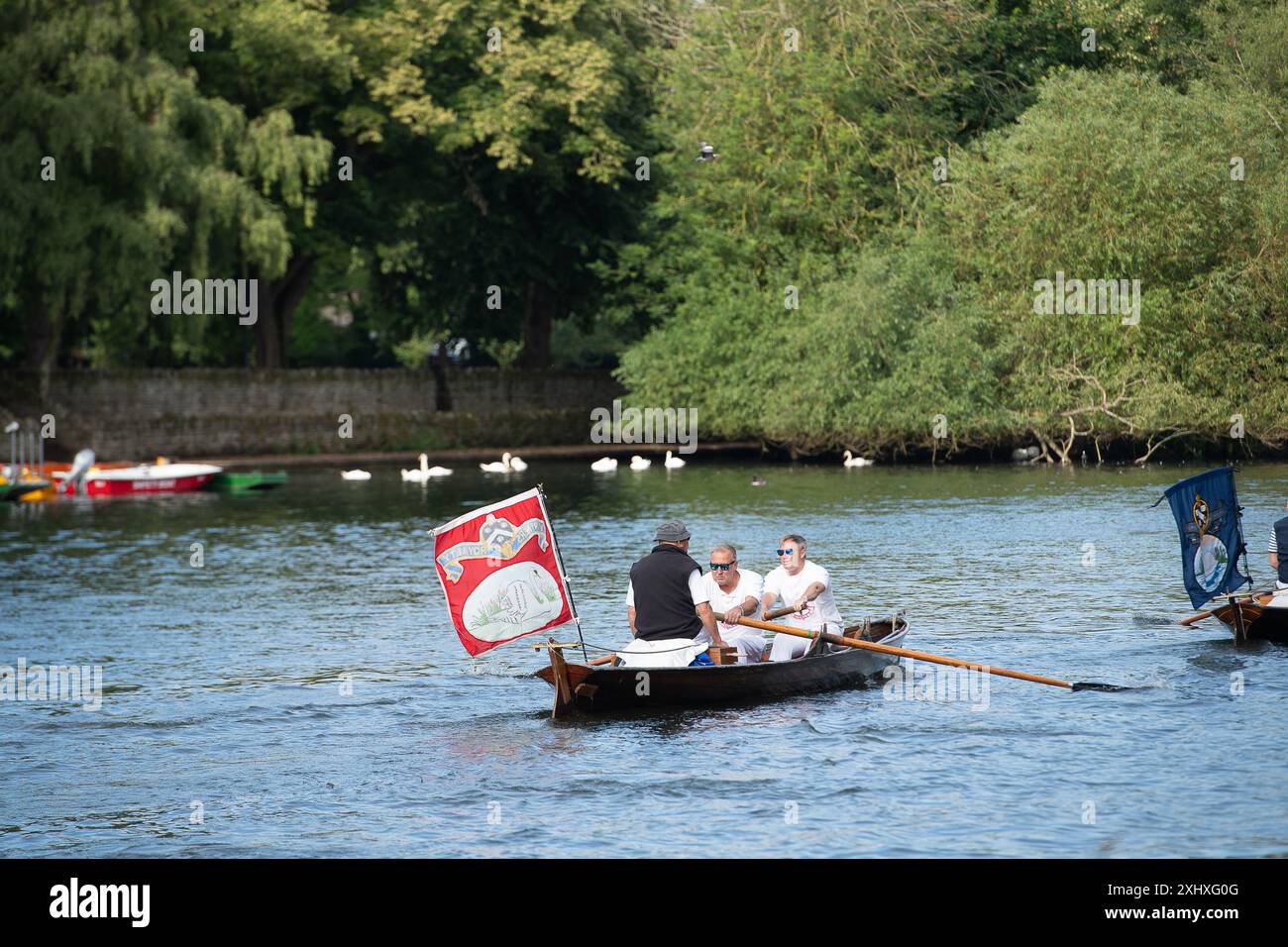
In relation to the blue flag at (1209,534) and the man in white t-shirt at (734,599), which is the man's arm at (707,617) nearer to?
the man in white t-shirt at (734,599)

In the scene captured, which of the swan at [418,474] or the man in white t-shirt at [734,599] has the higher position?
the swan at [418,474]

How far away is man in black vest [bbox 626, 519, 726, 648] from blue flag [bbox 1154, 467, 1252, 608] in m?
6.99

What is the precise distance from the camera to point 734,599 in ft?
62.5

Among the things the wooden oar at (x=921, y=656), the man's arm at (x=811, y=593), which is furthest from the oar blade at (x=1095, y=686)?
the man's arm at (x=811, y=593)

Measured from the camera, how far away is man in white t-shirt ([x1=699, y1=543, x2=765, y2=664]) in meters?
18.8

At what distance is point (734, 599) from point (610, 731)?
2407mm

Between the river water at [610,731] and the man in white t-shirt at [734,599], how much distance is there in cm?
95

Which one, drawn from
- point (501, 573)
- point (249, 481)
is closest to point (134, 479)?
point (249, 481)

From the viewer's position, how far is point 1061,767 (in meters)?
15.7

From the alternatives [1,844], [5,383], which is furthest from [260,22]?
[1,844]

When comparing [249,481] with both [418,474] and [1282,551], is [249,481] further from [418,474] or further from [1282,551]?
[1282,551]

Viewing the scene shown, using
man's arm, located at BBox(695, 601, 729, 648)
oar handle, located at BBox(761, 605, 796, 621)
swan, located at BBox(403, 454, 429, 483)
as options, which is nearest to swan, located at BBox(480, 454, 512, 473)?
swan, located at BBox(403, 454, 429, 483)

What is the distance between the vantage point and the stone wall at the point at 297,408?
58.5 metres

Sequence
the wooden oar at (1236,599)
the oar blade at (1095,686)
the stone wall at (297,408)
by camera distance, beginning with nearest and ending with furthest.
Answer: the oar blade at (1095,686), the wooden oar at (1236,599), the stone wall at (297,408)
